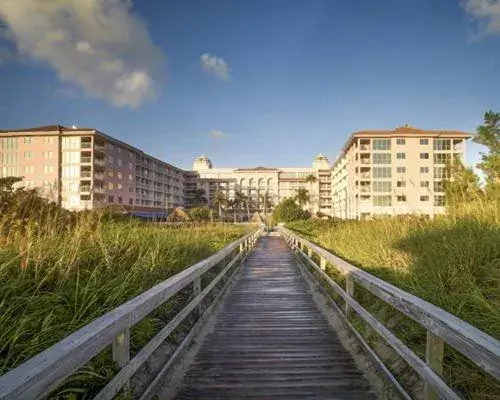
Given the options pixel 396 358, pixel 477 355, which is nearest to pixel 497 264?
pixel 396 358

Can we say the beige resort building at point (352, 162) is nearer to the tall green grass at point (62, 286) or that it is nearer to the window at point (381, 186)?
the window at point (381, 186)

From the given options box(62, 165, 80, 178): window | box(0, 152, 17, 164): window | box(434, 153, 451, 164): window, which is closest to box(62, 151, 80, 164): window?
box(62, 165, 80, 178): window

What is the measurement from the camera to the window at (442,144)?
6169 centimetres

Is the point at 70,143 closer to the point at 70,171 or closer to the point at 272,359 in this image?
the point at 70,171

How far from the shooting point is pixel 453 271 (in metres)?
4.07

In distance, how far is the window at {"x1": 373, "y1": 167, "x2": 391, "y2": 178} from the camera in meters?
61.1

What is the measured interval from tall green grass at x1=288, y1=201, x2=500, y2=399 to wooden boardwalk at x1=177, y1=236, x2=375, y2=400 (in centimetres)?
75

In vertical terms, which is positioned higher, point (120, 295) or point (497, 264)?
point (497, 264)

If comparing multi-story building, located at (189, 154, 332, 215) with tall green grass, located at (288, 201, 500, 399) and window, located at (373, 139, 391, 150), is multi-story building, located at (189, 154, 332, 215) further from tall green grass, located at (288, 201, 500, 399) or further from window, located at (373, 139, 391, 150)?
tall green grass, located at (288, 201, 500, 399)

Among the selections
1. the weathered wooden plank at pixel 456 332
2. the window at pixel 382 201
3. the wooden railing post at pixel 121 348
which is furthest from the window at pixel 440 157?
the wooden railing post at pixel 121 348

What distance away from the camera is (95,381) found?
101 inches

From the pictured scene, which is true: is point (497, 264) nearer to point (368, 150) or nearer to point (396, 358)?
point (396, 358)

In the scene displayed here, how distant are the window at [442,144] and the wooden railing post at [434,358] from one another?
67.5 metres

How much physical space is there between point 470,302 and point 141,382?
3.20 m
